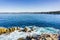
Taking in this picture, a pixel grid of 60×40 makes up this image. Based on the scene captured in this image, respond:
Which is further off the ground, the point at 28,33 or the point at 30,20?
the point at 30,20

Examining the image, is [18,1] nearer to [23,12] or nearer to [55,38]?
[23,12]

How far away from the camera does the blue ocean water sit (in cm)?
274

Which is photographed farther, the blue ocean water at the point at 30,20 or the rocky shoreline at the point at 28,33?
the blue ocean water at the point at 30,20

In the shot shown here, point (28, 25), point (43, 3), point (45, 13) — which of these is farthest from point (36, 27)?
point (43, 3)

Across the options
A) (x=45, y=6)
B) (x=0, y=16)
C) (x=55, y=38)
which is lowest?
(x=55, y=38)

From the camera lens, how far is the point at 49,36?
2.64 meters

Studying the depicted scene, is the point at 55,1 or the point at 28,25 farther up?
the point at 55,1

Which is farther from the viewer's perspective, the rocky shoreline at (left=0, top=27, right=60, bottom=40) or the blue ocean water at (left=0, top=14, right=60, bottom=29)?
the blue ocean water at (left=0, top=14, right=60, bottom=29)

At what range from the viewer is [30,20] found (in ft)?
9.09

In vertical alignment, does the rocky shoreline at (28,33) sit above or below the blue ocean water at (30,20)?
below

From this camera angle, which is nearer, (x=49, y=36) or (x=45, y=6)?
(x=49, y=36)

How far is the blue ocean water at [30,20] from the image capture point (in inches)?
108

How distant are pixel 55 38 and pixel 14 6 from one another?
1103mm

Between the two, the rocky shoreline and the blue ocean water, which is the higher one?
the blue ocean water
